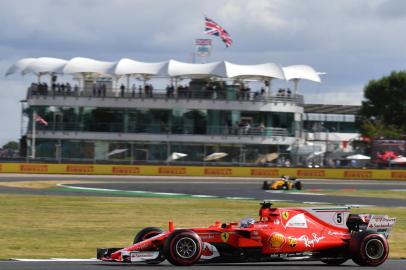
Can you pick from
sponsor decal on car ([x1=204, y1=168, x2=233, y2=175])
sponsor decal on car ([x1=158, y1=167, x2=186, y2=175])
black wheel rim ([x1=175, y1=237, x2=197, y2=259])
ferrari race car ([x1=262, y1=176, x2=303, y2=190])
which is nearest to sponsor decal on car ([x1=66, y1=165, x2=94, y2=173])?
sponsor decal on car ([x1=158, y1=167, x2=186, y2=175])

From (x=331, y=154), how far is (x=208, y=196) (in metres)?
37.0

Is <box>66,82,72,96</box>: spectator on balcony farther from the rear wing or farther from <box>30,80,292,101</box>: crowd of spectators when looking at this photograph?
the rear wing

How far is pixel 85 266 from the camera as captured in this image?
14062 millimetres

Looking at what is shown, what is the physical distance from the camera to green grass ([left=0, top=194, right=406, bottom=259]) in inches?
704

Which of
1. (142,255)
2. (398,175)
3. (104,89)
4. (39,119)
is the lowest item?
(142,255)

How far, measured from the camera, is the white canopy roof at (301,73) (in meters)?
73.4

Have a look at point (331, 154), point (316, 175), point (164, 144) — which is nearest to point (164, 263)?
point (316, 175)

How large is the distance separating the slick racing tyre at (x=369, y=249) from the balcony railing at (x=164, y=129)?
53943 mm

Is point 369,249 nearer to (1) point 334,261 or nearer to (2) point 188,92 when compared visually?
(1) point 334,261

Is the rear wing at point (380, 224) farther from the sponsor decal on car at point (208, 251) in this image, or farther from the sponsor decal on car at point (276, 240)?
the sponsor decal on car at point (208, 251)

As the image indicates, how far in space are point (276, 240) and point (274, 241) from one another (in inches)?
1.6

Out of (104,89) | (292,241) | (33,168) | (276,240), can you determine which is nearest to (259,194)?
(33,168)

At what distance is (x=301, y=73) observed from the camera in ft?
244

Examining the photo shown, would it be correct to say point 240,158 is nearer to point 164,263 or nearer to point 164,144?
point 164,144
